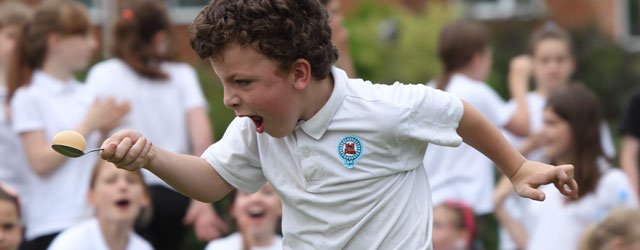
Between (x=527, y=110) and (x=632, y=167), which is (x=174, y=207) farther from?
(x=632, y=167)

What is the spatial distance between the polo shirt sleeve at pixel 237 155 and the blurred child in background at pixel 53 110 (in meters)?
2.50

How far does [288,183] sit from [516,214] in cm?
412

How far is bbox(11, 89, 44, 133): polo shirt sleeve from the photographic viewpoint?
21.0 feet

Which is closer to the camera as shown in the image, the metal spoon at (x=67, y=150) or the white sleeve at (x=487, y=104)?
the metal spoon at (x=67, y=150)

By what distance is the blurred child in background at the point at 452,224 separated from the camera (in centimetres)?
680

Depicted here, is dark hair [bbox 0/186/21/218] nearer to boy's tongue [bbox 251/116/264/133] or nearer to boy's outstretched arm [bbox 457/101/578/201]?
boy's tongue [bbox 251/116/264/133]

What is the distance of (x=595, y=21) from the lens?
19.8m

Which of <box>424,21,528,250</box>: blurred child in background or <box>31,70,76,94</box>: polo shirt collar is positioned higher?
<box>31,70,76,94</box>: polo shirt collar

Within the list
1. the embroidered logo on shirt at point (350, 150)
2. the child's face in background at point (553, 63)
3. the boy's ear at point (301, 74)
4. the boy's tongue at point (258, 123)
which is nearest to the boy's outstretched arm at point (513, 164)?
the embroidered logo on shirt at point (350, 150)

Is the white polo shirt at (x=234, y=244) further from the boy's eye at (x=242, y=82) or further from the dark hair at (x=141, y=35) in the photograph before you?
the boy's eye at (x=242, y=82)

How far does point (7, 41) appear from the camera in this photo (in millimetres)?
7223

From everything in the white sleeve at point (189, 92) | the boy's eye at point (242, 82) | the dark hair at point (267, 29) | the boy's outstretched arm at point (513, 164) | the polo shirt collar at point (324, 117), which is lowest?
the white sleeve at point (189, 92)

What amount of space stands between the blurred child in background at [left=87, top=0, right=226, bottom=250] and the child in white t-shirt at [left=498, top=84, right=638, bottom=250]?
1857 millimetres

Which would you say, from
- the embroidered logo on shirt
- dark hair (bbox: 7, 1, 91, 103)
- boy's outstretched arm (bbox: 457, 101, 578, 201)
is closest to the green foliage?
dark hair (bbox: 7, 1, 91, 103)
